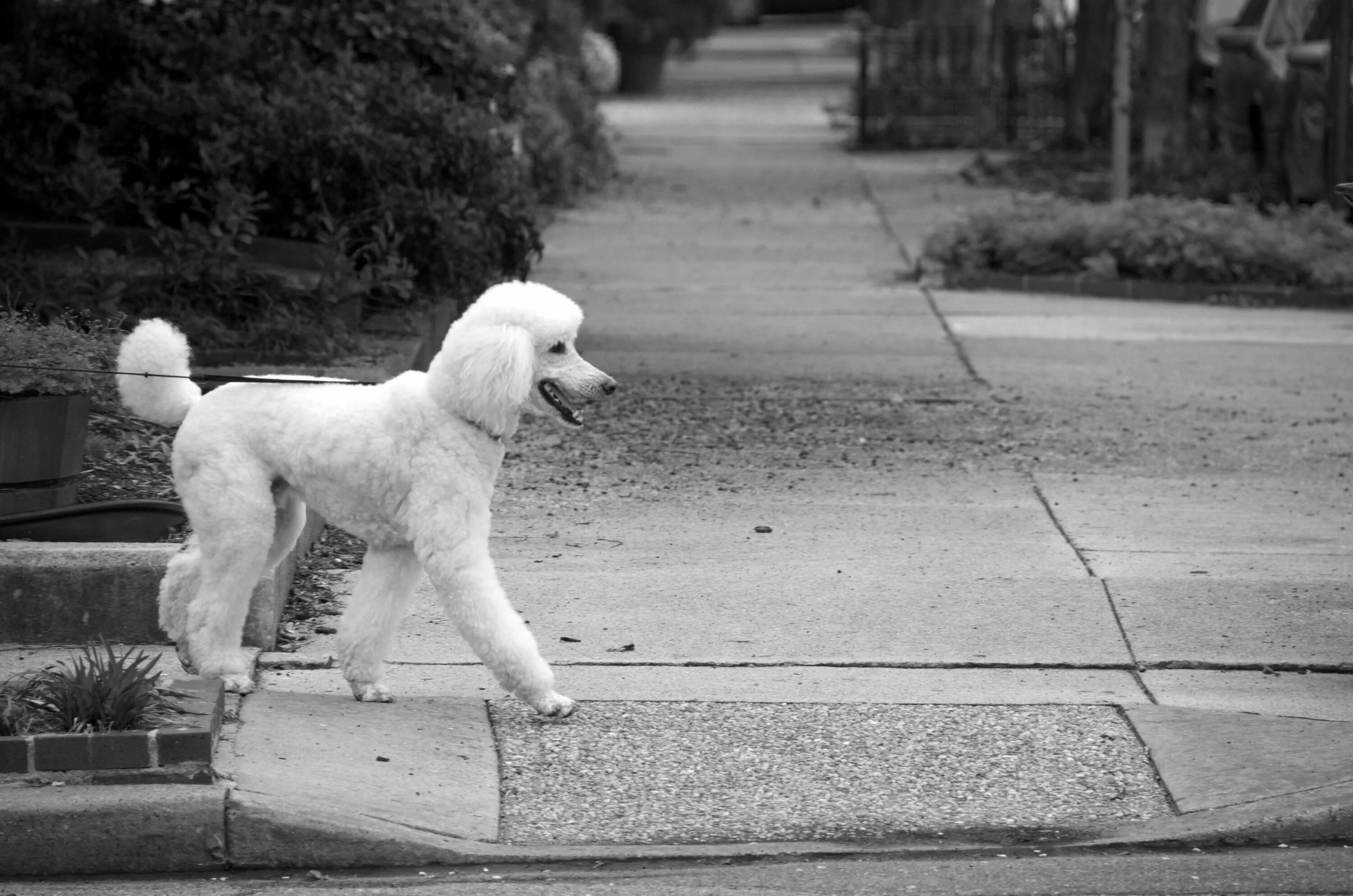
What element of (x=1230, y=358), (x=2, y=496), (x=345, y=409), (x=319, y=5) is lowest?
(x=1230, y=358)

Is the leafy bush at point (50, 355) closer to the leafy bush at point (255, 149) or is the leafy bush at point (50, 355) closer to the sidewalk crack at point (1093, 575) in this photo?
the leafy bush at point (255, 149)

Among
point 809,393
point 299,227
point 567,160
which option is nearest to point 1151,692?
point 809,393

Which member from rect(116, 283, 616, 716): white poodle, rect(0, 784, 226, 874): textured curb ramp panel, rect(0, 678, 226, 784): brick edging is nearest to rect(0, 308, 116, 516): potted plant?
rect(116, 283, 616, 716): white poodle

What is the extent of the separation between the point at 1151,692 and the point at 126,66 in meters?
7.77

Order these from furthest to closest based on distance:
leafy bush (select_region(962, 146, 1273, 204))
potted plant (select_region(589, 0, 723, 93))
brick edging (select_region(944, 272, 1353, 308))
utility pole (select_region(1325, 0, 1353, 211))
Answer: potted plant (select_region(589, 0, 723, 93)), leafy bush (select_region(962, 146, 1273, 204)), utility pole (select_region(1325, 0, 1353, 211)), brick edging (select_region(944, 272, 1353, 308))

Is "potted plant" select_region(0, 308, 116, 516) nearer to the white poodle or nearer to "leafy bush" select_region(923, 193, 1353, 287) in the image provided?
the white poodle

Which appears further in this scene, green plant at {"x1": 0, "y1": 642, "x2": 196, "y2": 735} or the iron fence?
the iron fence

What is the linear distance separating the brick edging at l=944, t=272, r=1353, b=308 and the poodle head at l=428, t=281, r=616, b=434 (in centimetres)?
895

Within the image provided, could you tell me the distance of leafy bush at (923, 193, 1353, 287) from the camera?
13719 millimetres

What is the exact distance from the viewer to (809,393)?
33.9 feet

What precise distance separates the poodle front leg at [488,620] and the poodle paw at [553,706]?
0.07m

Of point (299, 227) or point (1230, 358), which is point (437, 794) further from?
point (1230, 358)

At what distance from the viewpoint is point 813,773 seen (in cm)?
532

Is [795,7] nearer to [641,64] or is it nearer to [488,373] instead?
[641,64]
